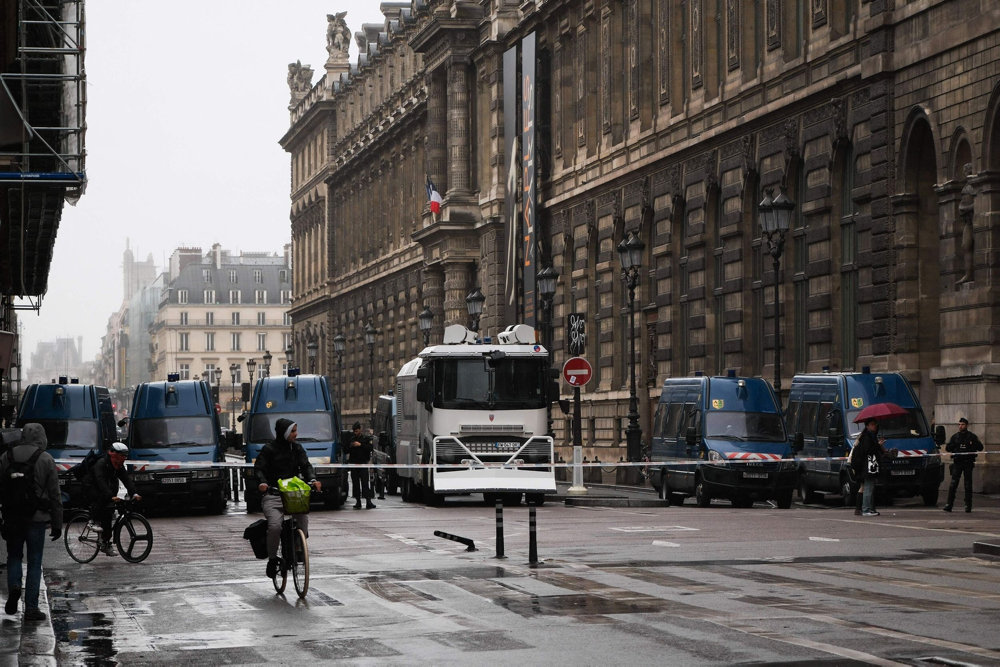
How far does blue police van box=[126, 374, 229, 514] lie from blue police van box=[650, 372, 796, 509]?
9.20 m

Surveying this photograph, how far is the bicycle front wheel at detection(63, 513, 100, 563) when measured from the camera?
2308cm

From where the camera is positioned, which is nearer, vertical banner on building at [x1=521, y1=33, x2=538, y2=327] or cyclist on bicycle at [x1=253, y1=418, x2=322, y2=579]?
cyclist on bicycle at [x1=253, y1=418, x2=322, y2=579]

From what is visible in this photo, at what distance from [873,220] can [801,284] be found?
5.54 metres

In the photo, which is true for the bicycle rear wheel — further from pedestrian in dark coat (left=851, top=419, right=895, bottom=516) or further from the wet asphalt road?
pedestrian in dark coat (left=851, top=419, right=895, bottom=516)

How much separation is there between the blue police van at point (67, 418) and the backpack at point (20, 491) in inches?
826

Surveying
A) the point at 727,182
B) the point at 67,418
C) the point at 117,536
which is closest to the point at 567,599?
the point at 117,536

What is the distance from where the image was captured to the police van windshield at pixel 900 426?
107 ft

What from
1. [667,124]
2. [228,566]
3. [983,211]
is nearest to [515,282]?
[667,124]

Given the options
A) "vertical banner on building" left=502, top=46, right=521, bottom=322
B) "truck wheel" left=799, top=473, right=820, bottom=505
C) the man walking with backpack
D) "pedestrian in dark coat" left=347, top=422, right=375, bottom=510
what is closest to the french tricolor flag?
"vertical banner on building" left=502, top=46, right=521, bottom=322

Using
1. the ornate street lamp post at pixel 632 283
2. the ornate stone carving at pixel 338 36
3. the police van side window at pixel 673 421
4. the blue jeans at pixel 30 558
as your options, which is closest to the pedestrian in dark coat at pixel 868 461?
the police van side window at pixel 673 421

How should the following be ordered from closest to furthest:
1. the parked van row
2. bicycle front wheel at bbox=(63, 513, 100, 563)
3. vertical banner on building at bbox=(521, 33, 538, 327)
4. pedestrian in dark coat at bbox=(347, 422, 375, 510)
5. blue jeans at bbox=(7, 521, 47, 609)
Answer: blue jeans at bbox=(7, 521, 47, 609), bicycle front wheel at bbox=(63, 513, 100, 563), the parked van row, pedestrian in dark coat at bbox=(347, 422, 375, 510), vertical banner on building at bbox=(521, 33, 538, 327)

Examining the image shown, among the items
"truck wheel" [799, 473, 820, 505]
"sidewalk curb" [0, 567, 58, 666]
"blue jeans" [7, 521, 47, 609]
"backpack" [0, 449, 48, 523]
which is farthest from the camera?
"truck wheel" [799, 473, 820, 505]

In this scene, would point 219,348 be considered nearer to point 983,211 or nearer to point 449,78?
point 449,78

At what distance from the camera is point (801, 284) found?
43.2 meters
